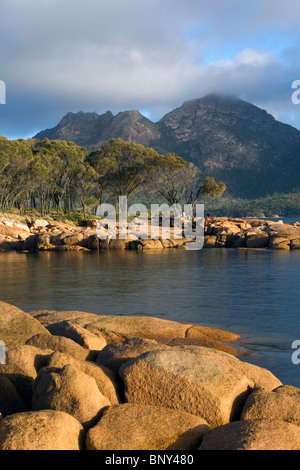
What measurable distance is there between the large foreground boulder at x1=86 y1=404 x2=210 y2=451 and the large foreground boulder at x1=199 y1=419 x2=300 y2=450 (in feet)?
0.83

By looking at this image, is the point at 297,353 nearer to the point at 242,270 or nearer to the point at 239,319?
the point at 239,319

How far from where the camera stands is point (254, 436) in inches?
191

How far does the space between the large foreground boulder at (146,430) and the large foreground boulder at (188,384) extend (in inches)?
12.1

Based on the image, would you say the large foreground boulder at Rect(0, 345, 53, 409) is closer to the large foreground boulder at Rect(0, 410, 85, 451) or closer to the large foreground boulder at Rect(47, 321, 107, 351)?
the large foreground boulder at Rect(0, 410, 85, 451)

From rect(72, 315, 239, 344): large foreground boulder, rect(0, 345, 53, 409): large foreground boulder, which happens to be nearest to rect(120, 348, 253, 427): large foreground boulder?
rect(0, 345, 53, 409): large foreground boulder

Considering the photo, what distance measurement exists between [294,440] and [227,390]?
122 centimetres

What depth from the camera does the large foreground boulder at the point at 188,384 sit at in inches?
231

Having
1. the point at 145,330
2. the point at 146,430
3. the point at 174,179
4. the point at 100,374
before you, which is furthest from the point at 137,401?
the point at 174,179

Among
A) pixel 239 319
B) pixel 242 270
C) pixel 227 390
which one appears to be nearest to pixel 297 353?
pixel 239 319

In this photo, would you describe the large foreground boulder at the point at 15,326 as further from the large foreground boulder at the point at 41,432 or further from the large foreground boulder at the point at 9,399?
the large foreground boulder at the point at 41,432

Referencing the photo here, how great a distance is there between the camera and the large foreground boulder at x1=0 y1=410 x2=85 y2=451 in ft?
15.5

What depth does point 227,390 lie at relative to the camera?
237 inches

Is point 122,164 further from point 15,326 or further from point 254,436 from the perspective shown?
point 254,436

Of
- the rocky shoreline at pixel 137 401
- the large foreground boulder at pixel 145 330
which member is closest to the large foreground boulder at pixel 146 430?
the rocky shoreline at pixel 137 401
